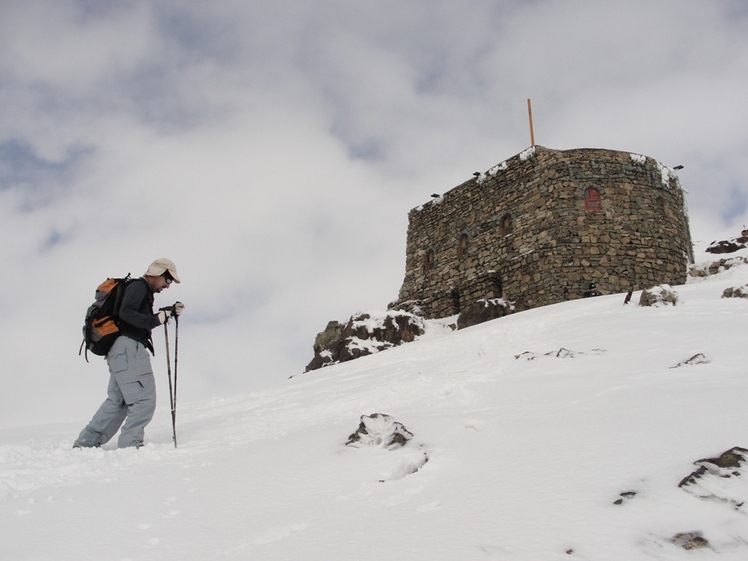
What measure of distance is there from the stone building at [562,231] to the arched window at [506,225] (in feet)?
0.09

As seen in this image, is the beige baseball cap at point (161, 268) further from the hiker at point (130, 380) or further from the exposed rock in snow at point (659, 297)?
the exposed rock in snow at point (659, 297)

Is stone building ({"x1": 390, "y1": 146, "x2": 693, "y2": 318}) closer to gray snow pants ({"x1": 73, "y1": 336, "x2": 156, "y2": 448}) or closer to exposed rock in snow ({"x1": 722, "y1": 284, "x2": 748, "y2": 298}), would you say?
exposed rock in snow ({"x1": 722, "y1": 284, "x2": 748, "y2": 298})

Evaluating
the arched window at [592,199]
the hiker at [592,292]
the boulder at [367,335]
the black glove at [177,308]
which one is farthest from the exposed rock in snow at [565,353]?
the arched window at [592,199]

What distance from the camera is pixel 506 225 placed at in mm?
16484

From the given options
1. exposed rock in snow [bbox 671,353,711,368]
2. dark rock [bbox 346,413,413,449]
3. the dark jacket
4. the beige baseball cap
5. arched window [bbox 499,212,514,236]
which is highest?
arched window [bbox 499,212,514,236]

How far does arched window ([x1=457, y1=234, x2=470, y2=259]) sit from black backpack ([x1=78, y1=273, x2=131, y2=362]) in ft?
43.3

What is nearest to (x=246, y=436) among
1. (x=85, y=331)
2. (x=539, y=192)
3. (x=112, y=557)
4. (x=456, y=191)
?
(x=85, y=331)

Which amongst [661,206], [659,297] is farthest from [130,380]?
[661,206]

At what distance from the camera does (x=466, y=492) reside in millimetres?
2662

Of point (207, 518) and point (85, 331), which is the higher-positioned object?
point (85, 331)

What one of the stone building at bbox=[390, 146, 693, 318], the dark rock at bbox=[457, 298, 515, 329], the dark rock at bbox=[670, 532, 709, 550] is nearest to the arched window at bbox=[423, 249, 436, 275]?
the stone building at bbox=[390, 146, 693, 318]

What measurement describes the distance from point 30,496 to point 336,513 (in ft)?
5.47

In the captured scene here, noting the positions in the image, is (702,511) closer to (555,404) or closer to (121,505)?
(555,404)

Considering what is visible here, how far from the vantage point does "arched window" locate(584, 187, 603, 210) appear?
15297mm
